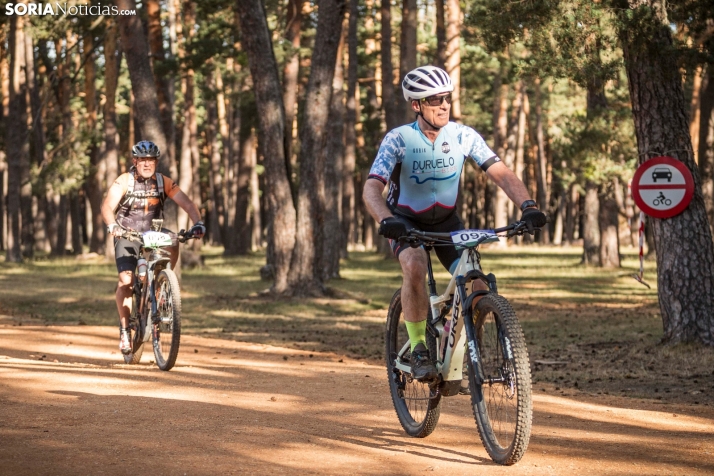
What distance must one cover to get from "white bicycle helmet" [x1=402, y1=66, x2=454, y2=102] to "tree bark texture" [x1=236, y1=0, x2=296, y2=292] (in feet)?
49.1

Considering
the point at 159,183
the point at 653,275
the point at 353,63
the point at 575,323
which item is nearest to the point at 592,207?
the point at 653,275

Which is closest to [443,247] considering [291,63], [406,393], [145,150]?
[406,393]

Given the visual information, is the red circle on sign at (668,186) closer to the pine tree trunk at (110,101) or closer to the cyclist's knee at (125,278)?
the cyclist's knee at (125,278)

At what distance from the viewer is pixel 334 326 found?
1784 centimetres

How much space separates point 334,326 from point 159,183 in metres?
7.05

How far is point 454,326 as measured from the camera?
6328 millimetres

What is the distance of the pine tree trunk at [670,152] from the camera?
12.2 metres

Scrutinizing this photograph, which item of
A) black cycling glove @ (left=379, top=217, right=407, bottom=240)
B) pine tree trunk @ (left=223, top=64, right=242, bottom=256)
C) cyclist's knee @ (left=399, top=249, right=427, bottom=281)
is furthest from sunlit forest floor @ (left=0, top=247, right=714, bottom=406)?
pine tree trunk @ (left=223, top=64, right=242, bottom=256)

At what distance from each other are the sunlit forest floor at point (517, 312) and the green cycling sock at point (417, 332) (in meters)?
3.93

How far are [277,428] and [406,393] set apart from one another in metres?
0.88

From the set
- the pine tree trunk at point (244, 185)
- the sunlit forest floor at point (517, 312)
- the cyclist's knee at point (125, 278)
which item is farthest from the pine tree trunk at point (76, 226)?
the cyclist's knee at point (125, 278)

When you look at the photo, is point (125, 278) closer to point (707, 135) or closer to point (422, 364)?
point (422, 364)

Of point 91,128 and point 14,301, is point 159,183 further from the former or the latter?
point 91,128

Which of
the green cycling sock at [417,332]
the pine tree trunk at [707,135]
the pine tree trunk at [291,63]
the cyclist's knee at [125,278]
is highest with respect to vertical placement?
the pine tree trunk at [291,63]
